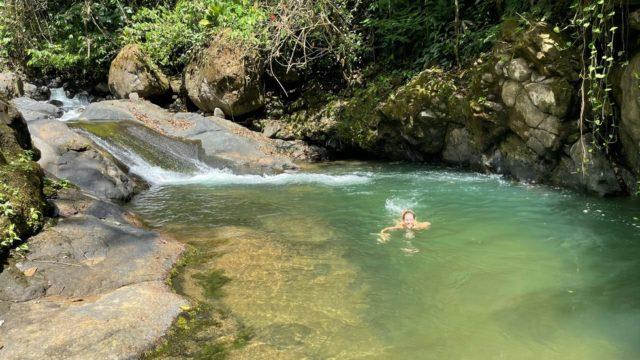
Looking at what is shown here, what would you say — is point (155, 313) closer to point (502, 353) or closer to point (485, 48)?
point (502, 353)

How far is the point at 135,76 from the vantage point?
1565cm

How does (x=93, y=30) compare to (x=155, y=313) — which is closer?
(x=155, y=313)

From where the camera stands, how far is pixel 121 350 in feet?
12.6

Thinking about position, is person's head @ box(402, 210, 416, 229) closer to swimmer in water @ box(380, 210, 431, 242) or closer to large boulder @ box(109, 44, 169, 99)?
swimmer in water @ box(380, 210, 431, 242)

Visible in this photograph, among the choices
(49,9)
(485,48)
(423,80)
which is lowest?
(423,80)

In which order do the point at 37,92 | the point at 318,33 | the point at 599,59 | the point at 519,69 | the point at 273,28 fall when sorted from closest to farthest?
the point at 599,59
the point at 519,69
the point at 318,33
the point at 273,28
the point at 37,92

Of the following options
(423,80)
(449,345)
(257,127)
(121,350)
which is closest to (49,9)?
(257,127)

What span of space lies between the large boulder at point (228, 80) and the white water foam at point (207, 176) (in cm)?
313

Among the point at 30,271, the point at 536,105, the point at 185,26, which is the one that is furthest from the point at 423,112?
the point at 185,26

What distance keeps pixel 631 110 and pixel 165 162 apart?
9.65 metres

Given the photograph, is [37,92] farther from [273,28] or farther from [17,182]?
[17,182]

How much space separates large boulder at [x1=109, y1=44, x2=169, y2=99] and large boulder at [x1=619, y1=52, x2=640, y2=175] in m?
13.1

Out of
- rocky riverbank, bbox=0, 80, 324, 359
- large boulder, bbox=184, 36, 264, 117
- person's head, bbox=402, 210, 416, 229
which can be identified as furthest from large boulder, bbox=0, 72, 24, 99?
person's head, bbox=402, 210, 416, 229

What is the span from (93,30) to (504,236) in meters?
17.5
